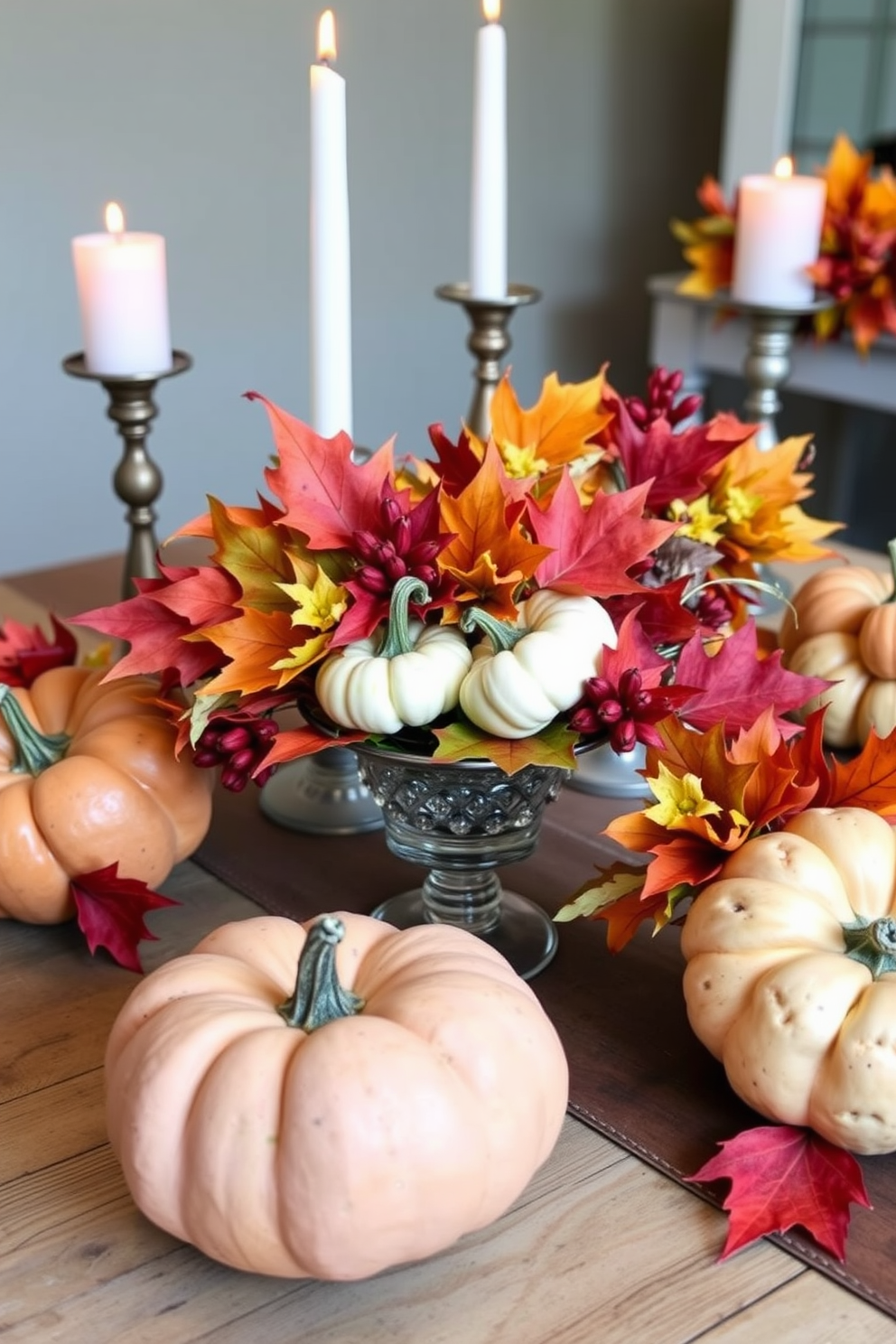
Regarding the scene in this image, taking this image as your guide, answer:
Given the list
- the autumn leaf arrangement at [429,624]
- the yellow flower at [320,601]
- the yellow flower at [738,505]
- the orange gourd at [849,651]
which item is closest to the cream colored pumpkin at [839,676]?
the orange gourd at [849,651]

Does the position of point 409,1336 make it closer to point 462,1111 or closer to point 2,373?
point 462,1111

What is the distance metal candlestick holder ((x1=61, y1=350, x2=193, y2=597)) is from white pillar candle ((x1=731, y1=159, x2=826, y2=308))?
0.61m

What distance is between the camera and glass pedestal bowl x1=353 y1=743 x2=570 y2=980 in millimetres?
750

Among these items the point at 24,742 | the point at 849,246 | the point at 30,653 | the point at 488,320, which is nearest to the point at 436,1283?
the point at 24,742

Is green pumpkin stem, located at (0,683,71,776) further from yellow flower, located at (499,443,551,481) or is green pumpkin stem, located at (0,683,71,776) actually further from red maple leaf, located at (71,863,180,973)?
yellow flower, located at (499,443,551,481)

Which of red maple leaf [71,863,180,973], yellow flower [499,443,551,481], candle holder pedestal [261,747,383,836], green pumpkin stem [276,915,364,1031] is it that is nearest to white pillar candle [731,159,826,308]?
yellow flower [499,443,551,481]

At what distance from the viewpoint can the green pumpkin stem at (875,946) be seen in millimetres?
666

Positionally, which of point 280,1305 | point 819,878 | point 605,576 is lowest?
point 280,1305

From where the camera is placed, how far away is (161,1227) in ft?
2.01

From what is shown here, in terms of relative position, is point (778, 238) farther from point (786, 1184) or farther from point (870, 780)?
point (786, 1184)

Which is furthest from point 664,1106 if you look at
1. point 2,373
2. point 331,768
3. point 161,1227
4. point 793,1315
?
point 2,373

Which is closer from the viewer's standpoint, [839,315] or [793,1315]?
[793,1315]

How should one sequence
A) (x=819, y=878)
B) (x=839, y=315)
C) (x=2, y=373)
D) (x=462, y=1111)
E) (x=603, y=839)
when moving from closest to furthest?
(x=462, y=1111), (x=819, y=878), (x=603, y=839), (x=839, y=315), (x=2, y=373)

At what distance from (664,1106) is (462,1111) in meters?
0.18
